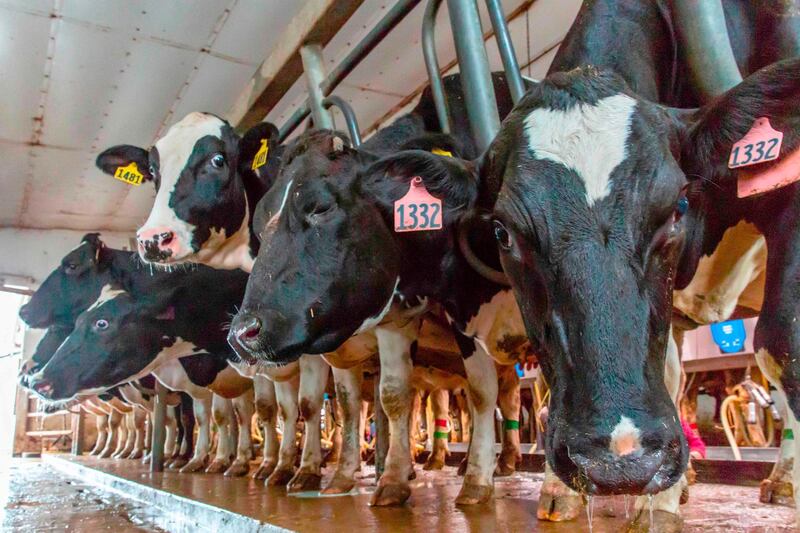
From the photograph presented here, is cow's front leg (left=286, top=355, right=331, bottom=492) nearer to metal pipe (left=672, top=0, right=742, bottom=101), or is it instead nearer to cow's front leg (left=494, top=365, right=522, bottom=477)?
cow's front leg (left=494, top=365, right=522, bottom=477)

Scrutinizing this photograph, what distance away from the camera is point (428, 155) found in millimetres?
2084

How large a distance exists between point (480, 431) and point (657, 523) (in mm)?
1024

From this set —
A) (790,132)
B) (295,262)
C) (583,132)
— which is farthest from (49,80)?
(790,132)

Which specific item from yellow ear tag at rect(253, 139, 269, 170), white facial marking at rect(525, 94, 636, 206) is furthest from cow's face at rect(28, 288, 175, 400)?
white facial marking at rect(525, 94, 636, 206)

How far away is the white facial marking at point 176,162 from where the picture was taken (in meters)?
3.47

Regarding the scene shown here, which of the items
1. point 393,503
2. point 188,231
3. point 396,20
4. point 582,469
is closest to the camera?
point 582,469

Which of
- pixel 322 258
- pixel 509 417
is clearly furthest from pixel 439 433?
pixel 322 258

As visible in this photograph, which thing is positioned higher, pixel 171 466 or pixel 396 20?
pixel 396 20

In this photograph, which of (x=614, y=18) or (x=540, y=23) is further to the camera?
(x=540, y=23)

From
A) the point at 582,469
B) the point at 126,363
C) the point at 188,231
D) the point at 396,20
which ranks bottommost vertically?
the point at 582,469

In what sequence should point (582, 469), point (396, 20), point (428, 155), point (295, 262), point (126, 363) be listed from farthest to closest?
point (126, 363) < point (396, 20) < point (295, 262) < point (428, 155) < point (582, 469)

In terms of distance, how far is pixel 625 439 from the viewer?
1211mm

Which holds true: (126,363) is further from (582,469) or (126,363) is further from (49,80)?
(582,469)

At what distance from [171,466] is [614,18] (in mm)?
5163
